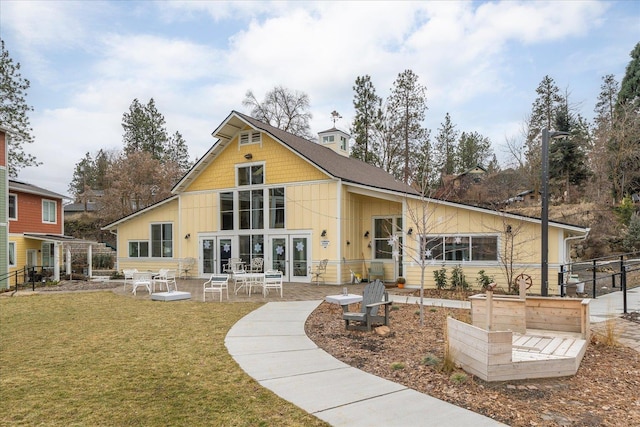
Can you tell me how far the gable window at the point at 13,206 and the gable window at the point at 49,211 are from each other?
234 cm

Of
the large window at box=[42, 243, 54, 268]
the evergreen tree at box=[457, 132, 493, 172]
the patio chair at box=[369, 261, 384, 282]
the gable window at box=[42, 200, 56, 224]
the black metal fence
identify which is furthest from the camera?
the evergreen tree at box=[457, 132, 493, 172]

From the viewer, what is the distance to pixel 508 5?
1260 centimetres

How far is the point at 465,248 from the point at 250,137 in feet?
35.2

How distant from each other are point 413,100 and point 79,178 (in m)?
48.4

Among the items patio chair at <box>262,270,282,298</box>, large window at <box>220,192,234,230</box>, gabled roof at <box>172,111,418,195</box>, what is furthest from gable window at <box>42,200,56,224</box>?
patio chair at <box>262,270,282,298</box>

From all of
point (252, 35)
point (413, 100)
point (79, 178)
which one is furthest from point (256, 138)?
point (79, 178)

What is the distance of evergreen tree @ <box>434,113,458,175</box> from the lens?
42.2m

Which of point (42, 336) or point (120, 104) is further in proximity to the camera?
point (120, 104)

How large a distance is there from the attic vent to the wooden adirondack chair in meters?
12.3

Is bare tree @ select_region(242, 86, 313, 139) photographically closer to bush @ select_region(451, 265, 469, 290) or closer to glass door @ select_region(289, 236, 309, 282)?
glass door @ select_region(289, 236, 309, 282)

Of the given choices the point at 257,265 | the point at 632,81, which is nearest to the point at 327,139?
the point at 257,265

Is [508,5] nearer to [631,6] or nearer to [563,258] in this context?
[631,6]

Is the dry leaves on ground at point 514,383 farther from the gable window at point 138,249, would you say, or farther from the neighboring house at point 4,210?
the neighboring house at point 4,210

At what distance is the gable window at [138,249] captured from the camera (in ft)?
74.1
